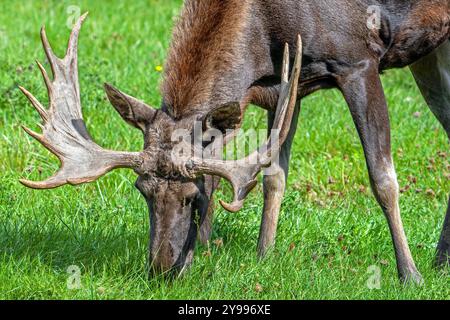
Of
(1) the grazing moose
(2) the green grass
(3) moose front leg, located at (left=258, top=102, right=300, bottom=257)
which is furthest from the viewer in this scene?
(3) moose front leg, located at (left=258, top=102, right=300, bottom=257)

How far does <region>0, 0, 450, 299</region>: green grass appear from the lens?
20.6ft

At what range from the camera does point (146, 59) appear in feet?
34.3

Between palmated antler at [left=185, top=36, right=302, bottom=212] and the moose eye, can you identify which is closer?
palmated antler at [left=185, top=36, right=302, bottom=212]

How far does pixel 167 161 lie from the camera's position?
6.08 metres

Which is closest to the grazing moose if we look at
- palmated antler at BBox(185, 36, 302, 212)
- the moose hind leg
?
palmated antler at BBox(185, 36, 302, 212)

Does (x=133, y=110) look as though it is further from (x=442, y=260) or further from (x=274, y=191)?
(x=442, y=260)

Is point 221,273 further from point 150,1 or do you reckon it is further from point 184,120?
point 150,1

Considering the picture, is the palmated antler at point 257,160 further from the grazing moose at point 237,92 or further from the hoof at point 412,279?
the hoof at point 412,279

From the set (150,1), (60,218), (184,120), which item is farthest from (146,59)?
(184,120)

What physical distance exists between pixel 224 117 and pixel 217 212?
1435mm

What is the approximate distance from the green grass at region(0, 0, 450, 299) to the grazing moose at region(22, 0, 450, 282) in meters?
0.23

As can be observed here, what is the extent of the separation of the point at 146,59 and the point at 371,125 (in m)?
4.05

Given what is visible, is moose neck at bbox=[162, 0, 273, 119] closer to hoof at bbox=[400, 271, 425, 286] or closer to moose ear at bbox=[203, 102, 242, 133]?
moose ear at bbox=[203, 102, 242, 133]
